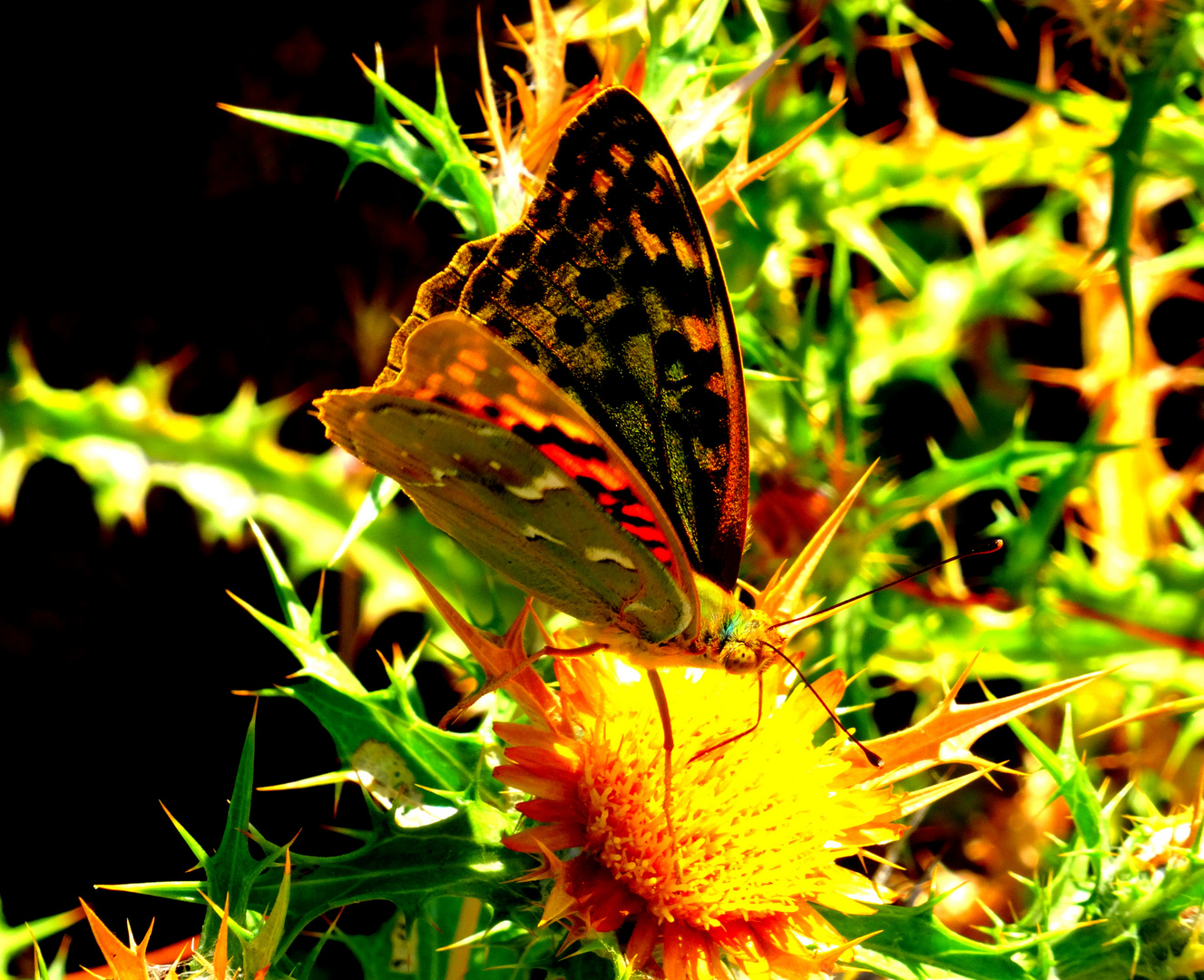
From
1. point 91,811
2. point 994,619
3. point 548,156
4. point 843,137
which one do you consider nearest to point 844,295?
point 843,137

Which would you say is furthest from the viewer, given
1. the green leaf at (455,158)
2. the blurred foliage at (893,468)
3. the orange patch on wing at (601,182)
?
the green leaf at (455,158)

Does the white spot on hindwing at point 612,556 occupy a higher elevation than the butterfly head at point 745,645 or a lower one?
higher

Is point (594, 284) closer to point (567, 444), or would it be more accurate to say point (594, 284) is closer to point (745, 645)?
point (567, 444)

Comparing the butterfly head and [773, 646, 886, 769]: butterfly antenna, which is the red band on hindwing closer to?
the butterfly head

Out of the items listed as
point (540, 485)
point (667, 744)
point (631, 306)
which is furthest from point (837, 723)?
point (631, 306)

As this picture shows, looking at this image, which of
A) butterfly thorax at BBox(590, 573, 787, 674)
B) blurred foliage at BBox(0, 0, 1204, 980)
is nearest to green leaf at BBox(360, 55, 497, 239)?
blurred foliage at BBox(0, 0, 1204, 980)

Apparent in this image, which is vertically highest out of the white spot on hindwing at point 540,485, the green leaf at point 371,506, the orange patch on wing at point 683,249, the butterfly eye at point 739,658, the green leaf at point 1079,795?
the orange patch on wing at point 683,249

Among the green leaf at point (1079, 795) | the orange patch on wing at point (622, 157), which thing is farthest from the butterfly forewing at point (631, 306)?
the green leaf at point (1079, 795)

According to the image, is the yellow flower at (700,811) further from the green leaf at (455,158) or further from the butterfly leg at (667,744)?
the green leaf at (455,158)
